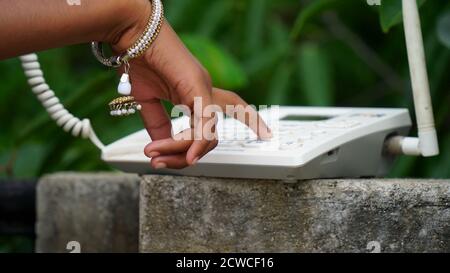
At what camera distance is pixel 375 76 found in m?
2.28

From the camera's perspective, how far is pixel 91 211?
1.42 metres

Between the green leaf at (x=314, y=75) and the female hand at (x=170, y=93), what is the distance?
103 centimetres

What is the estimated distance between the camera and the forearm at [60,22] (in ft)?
3.05

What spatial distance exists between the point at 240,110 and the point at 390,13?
0.27 meters

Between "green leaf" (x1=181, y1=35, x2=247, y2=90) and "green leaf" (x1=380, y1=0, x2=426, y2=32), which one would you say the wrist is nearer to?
"green leaf" (x1=380, y1=0, x2=426, y2=32)

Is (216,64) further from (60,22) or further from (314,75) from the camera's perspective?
(60,22)

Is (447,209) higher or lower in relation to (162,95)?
lower

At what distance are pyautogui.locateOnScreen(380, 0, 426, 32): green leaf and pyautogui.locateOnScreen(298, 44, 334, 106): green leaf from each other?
0.84 meters

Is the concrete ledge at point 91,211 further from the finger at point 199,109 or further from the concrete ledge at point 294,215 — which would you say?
the finger at point 199,109

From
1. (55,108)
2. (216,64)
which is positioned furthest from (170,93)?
(216,64)

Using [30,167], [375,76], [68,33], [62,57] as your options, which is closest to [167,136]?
[68,33]

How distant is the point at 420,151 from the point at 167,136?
0.35m

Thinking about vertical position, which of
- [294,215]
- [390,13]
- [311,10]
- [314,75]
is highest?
[314,75]

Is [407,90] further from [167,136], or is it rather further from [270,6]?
[167,136]
